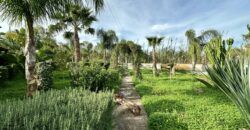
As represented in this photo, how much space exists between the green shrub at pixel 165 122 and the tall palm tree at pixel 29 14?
3357mm

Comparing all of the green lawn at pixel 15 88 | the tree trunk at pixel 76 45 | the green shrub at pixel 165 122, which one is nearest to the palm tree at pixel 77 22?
the tree trunk at pixel 76 45

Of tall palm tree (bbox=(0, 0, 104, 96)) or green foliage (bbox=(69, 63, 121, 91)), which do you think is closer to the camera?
tall palm tree (bbox=(0, 0, 104, 96))

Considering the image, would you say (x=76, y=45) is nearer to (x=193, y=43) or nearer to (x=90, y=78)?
(x=90, y=78)

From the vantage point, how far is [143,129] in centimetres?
592

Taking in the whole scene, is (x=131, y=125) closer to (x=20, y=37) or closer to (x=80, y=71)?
(x=80, y=71)

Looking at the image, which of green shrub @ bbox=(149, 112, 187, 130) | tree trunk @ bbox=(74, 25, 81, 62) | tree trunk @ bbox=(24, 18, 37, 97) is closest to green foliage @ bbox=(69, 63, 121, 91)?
tree trunk @ bbox=(24, 18, 37, 97)

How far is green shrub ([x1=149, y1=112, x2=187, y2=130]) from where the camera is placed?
580 centimetres

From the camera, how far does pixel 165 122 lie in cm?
606

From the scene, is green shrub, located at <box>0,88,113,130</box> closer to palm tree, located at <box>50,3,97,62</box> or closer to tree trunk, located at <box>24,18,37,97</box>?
tree trunk, located at <box>24,18,37,97</box>

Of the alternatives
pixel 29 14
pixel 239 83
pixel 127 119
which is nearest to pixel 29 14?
pixel 29 14

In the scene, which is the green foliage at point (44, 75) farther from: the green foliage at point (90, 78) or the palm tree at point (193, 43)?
the palm tree at point (193, 43)

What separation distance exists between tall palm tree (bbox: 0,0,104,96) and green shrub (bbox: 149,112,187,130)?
336 cm

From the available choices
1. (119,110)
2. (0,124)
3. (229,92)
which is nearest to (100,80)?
(119,110)

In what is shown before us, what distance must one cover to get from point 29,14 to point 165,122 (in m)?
4.70
